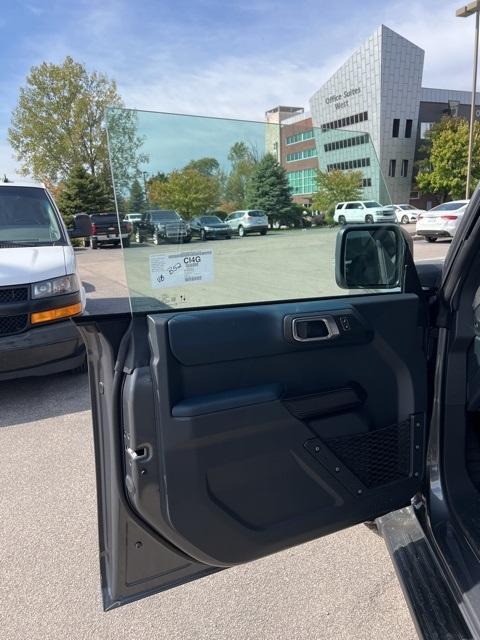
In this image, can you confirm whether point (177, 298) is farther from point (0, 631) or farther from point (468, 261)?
point (0, 631)

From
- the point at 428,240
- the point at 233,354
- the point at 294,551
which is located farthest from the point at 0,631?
the point at 428,240

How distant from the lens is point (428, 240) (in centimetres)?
1750

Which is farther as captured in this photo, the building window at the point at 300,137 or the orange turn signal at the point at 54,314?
the orange turn signal at the point at 54,314

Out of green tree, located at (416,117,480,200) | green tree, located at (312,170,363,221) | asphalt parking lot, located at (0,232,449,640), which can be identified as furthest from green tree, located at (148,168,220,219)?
green tree, located at (416,117,480,200)

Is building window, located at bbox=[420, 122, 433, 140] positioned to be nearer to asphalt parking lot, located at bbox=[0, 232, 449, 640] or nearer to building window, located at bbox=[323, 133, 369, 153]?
building window, located at bbox=[323, 133, 369, 153]

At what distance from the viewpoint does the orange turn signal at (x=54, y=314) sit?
13.3ft

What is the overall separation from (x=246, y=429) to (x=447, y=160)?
4334 cm

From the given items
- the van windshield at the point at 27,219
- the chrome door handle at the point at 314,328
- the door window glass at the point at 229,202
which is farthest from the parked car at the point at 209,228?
the van windshield at the point at 27,219

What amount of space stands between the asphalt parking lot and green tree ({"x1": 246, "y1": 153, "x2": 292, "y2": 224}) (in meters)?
0.10

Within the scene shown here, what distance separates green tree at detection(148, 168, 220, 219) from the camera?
59.1 inches

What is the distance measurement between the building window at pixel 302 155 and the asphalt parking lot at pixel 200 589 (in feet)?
1.00

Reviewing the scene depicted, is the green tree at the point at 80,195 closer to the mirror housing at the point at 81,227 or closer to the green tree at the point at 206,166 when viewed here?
the mirror housing at the point at 81,227

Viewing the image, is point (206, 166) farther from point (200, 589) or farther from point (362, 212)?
point (200, 589)

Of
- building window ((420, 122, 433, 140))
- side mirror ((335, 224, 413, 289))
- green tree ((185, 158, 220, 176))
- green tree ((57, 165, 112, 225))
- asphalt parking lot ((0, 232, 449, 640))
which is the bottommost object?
asphalt parking lot ((0, 232, 449, 640))
